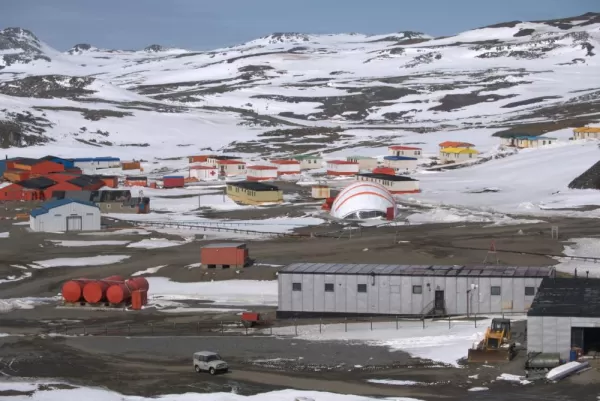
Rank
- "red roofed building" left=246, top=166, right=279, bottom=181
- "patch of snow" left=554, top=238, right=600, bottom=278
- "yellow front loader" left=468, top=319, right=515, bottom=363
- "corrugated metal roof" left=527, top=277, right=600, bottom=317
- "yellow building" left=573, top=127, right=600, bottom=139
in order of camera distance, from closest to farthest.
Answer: "yellow front loader" left=468, top=319, right=515, bottom=363 < "corrugated metal roof" left=527, top=277, right=600, bottom=317 < "patch of snow" left=554, top=238, right=600, bottom=278 < "red roofed building" left=246, top=166, right=279, bottom=181 < "yellow building" left=573, top=127, right=600, bottom=139

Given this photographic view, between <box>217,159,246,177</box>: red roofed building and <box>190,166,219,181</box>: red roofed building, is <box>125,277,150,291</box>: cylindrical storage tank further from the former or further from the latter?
<box>217,159,246,177</box>: red roofed building

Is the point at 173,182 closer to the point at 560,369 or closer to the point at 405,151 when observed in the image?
the point at 405,151

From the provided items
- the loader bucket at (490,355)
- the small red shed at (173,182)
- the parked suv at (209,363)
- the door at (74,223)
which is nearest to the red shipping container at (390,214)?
the door at (74,223)

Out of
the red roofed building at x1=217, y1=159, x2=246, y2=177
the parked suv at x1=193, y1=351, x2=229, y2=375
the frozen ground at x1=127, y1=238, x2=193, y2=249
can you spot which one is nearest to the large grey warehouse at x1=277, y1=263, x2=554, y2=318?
the parked suv at x1=193, y1=351, x2=229, y2=375

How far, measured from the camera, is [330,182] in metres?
97.8

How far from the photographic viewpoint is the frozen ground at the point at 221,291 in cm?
4225

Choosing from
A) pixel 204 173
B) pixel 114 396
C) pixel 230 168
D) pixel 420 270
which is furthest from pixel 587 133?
pixel 114 396

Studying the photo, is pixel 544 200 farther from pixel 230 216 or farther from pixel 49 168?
pixel 49 168

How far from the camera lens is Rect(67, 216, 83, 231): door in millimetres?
65750

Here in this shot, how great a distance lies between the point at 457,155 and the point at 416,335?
265 ft

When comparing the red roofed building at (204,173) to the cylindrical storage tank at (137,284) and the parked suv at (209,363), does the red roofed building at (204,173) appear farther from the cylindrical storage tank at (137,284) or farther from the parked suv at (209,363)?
the parked suv at (209,363)

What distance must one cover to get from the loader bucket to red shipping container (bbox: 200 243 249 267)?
19.6 metres

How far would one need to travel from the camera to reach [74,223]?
6581 cm

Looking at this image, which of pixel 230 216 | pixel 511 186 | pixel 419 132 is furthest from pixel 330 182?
pixel 419 132
